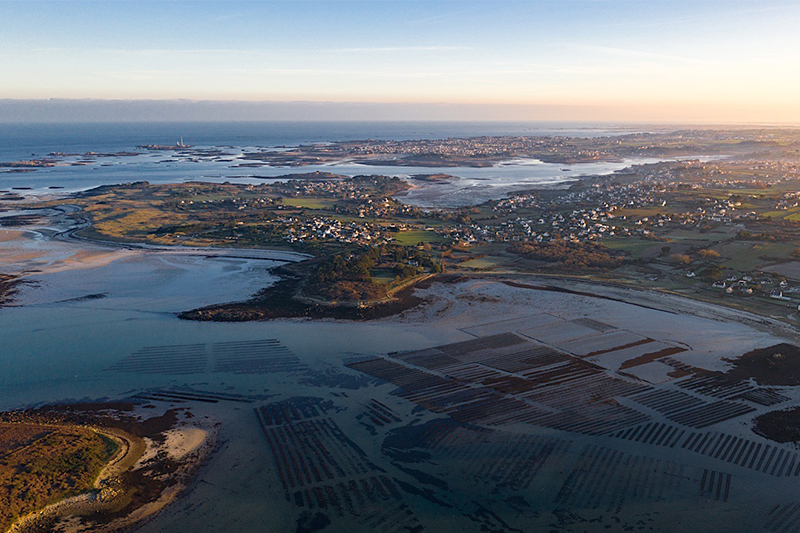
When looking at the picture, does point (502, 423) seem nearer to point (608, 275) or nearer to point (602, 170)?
point (608, 275)

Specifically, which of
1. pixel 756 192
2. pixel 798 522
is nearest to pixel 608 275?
pixel 798 522

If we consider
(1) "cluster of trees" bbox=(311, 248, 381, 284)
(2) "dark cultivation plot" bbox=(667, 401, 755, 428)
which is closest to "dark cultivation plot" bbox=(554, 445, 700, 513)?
(2) "dark cultivation plot" bbox=(667, 401, 755, 428)

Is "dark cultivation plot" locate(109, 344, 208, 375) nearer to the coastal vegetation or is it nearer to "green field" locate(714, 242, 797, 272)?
the coastal vegetation

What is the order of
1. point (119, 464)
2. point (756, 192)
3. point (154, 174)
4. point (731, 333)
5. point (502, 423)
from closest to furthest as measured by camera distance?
point (119, 464) → point (502, 423) → point (731, 333) → point (756, 192) → point (154, 174)

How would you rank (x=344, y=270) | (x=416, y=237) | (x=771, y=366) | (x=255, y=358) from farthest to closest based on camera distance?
1. (x=416, y=237)
2. (x=344, y=270)
3. (x=255, y=358)
4. (x=771, y=366)

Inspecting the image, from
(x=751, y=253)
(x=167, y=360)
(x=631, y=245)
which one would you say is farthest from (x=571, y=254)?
(x=167, y=360)

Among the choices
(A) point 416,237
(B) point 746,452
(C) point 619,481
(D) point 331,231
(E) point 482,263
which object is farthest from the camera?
(D) point 331,231

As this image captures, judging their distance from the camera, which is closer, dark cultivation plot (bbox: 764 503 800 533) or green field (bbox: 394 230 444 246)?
dark cultivation plot (bbox: 764 503 800 533)

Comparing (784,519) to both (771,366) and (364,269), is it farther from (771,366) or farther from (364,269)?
(364,269)
